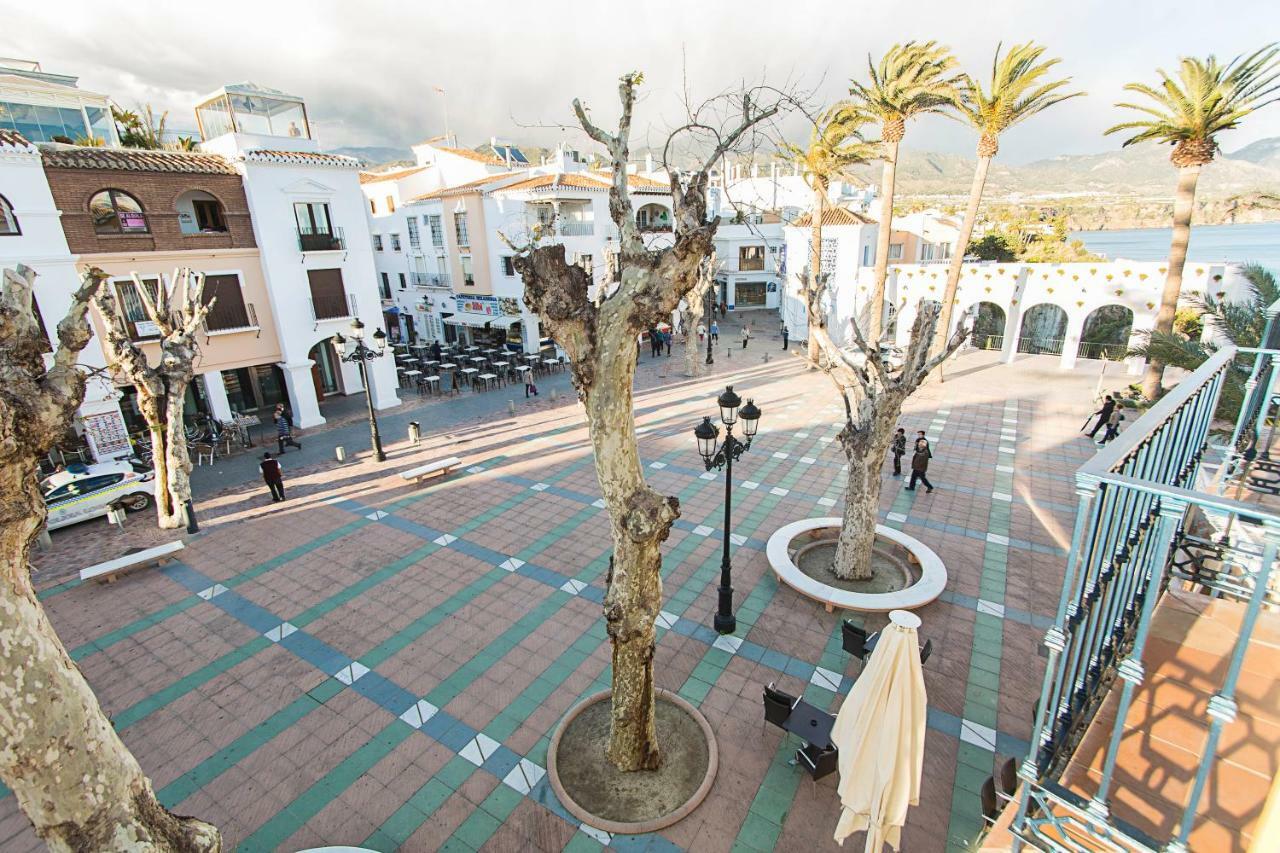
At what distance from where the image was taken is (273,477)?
15.0 metres

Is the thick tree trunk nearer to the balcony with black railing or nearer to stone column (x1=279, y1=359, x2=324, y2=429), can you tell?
stone column (x1=279, y1=359, x2=324, y2=429)

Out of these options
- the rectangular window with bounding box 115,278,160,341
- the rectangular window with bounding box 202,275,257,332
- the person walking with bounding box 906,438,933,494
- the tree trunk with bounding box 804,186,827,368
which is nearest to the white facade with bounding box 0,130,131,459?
the rectangular window with bounding box 115,278,160,341

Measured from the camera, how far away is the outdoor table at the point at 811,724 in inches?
267

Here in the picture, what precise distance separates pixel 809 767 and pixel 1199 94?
75.1 ft

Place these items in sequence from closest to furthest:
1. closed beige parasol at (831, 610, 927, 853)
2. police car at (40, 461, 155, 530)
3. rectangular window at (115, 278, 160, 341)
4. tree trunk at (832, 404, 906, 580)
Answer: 1. closed beige parasol at (831, 610, 927, 853)
2. tree trunk at (832, 404, 906, 580)
3. police car at (40, 461, 155, 530)
4. rectangular window at (115, 278, 160, 341)

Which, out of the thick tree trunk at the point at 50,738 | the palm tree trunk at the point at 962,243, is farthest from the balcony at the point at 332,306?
the palm tree trunk at the point at 962,243

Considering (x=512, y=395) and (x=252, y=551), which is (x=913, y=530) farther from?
(x=512, y=395)

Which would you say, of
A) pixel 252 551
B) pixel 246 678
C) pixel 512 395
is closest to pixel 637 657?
pixel 246 678

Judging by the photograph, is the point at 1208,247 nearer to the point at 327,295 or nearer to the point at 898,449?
the point at 898,449

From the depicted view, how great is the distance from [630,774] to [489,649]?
3454 mm

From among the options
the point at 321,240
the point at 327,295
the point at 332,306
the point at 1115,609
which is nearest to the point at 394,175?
the point at 321,240

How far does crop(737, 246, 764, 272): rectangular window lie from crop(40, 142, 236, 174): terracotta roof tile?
1436 inches

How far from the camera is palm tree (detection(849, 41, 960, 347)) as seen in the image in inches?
826

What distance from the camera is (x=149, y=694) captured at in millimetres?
8703
